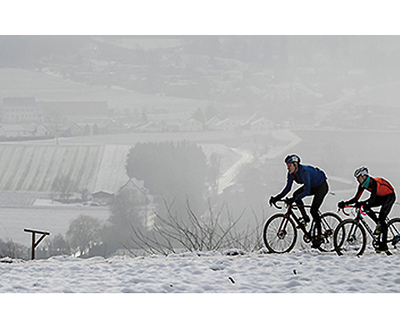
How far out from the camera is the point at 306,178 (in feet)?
18.3

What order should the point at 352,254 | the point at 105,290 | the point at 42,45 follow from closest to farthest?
the point at 105,290
the point at 352,254
the point at 42,45

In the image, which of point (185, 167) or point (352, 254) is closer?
point (352, 254)

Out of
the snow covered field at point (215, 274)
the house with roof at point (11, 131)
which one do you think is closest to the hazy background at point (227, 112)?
the house with roof at point (11, 131)

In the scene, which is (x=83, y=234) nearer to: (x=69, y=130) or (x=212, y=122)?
(x=69, y=130)

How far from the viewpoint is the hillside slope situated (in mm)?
11758

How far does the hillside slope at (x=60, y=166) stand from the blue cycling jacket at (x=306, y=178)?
6603 millimetres

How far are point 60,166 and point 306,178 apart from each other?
25.1 ft

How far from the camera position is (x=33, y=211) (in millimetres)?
11719

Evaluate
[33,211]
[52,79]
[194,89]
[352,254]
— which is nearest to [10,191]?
[33,211]

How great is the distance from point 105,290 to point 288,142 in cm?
764

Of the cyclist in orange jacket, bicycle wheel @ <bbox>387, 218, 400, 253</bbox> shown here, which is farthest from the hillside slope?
the cyclist in orange jacket

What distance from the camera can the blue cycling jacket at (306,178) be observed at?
5.57 m

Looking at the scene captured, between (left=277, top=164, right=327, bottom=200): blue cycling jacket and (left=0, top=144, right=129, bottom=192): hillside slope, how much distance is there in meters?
6.60

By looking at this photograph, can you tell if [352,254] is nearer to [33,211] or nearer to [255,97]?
[255,97]
